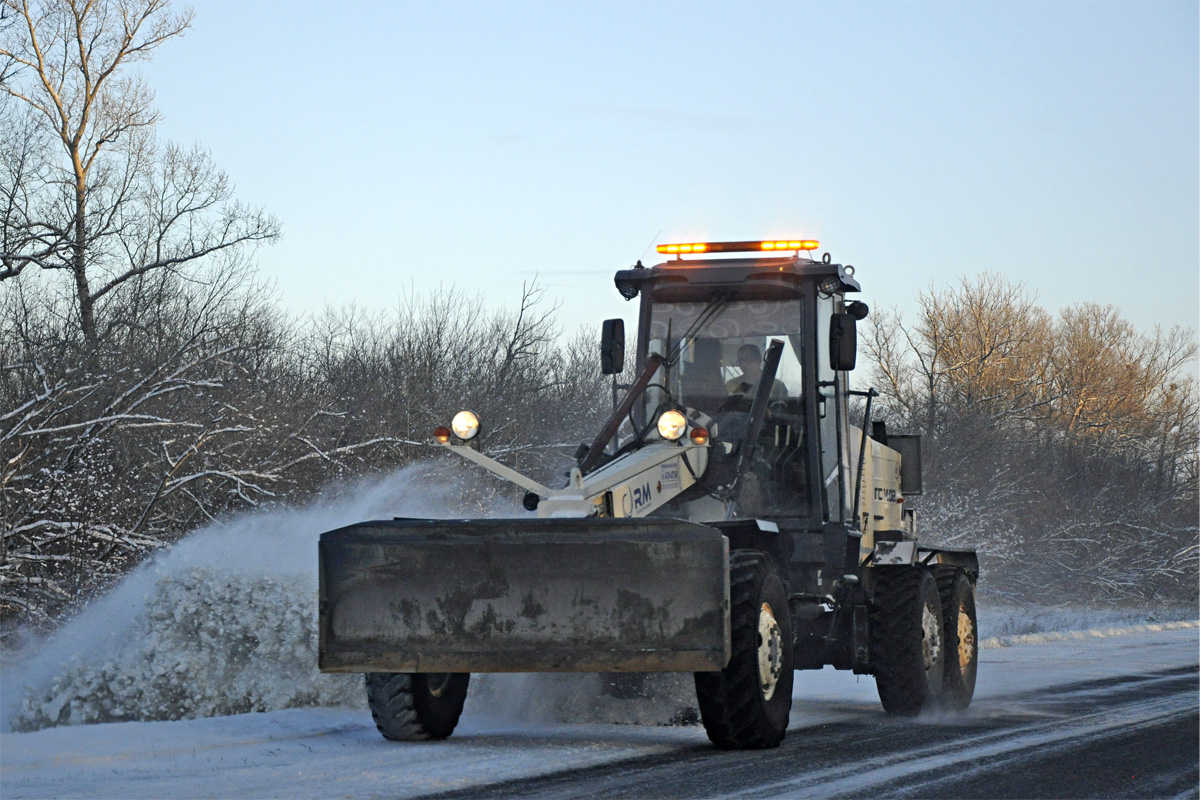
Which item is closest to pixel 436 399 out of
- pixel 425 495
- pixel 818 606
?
pixel 425 495

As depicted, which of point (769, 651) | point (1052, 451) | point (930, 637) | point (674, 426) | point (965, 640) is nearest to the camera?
point (769, 651)

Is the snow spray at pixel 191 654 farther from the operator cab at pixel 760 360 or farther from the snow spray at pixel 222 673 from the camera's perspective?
the operator cab at pixel 760 360

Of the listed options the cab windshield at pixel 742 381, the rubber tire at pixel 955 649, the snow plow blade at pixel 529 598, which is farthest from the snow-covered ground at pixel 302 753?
the cab windshield at pixel 742 381

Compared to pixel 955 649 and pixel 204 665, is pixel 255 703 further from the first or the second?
pixel 955 649

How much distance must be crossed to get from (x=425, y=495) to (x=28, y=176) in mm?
7610

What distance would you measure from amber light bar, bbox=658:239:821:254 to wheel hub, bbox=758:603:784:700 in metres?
2.77

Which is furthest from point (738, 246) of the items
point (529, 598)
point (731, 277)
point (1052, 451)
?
point (1052, 451)

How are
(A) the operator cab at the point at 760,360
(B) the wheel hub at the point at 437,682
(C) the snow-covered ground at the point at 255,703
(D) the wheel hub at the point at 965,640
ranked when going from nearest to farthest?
1. (C) the snow-covered ground at the point at 255,703
2. (B) the wheel hub at the point at 437,682
3. (A) the operator cab at the point at 760,360
4. (D) the wheel hub at the point at 965,640

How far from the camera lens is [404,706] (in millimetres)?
8281

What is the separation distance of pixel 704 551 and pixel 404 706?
218 centimetres

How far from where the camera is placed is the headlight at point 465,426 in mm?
8508

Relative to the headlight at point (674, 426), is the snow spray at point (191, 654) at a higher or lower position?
lower

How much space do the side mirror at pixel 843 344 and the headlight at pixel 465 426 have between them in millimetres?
2657

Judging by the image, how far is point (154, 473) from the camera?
58.9 feet
